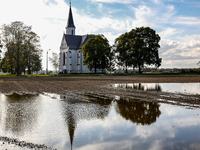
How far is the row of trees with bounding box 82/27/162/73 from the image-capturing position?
6538 centimetres

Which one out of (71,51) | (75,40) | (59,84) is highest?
(75,40)

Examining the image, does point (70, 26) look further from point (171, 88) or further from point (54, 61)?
point (171, 88)

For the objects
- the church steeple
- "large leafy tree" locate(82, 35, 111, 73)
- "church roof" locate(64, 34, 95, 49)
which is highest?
the church steeple

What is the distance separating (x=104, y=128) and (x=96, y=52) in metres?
60.6

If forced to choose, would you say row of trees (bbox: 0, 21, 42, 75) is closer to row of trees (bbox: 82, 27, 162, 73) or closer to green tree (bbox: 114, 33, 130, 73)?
row of trees (bbox: 82, 27, 162, 73)

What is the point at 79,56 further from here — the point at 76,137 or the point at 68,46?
the point at 76,137

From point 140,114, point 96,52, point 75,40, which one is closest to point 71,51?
point 75,40

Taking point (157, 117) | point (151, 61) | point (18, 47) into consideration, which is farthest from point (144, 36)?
point (157, 117)

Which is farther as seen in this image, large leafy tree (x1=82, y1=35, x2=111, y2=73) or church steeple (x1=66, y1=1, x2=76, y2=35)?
church steeple (x1=66, y1=1, x2=76, y2=35)

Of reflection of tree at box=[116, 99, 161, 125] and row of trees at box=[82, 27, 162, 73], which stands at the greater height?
row of trees at box=[82, 27, 162, 73]

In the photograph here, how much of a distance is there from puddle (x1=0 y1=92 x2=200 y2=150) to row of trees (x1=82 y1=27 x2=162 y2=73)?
56.6 metres

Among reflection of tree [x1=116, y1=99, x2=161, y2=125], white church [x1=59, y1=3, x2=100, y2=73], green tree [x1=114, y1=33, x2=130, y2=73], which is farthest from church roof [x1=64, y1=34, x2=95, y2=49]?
reflection of tree [x1=116, y1=99, x2=161, y2=125]

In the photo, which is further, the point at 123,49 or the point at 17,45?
the point at 123,49

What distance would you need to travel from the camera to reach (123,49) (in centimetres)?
7125
